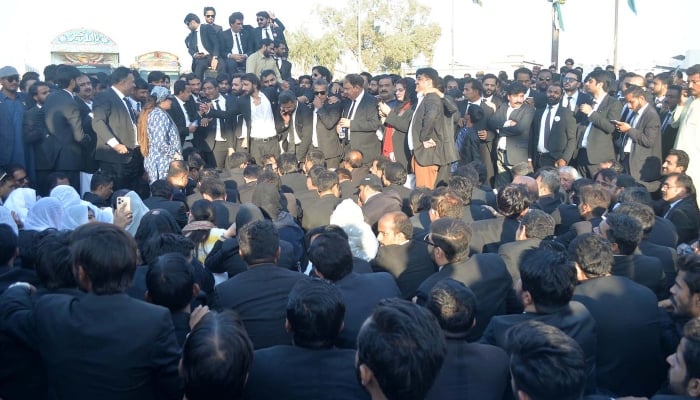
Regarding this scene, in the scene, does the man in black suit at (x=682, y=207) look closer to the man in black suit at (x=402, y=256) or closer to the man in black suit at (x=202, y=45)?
the man in black suit at (x=402, y=256)

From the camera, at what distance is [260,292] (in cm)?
371

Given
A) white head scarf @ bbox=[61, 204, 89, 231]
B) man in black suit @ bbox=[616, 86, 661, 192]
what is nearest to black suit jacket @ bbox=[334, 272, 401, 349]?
white head scarf @ bbox=[61, 204, 89, 231]

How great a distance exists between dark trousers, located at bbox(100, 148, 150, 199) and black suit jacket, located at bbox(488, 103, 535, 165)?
5197 millimetres

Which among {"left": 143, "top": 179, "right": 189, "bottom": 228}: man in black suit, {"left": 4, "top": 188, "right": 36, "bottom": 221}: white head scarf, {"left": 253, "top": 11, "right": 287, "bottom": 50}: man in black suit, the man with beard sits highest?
{"left": 253, "top": 11, "right": 287, "bottom": 50}: man in black suit

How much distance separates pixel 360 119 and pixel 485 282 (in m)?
6.21

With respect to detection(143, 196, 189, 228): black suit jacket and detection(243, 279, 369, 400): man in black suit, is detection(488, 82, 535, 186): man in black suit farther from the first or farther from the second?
detection(243, 279, 369, 400): man in black suit

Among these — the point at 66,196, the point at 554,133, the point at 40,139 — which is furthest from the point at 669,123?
the point at 40,139

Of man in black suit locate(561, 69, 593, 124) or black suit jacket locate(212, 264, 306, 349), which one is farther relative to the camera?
man in black suit locate(561, 69, 593, 124)

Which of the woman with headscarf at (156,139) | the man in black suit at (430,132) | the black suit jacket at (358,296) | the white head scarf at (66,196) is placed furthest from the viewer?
the man in black suit at (430,132)

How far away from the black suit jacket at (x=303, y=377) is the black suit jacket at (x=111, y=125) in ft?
21.7

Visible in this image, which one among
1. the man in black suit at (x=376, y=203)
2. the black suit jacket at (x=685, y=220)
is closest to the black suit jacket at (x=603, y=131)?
the black suit jacket at (x=685, y=220)

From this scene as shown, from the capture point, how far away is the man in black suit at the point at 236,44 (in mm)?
13337

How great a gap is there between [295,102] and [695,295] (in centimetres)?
771

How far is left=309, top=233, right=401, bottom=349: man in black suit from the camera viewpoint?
12.3 feet
